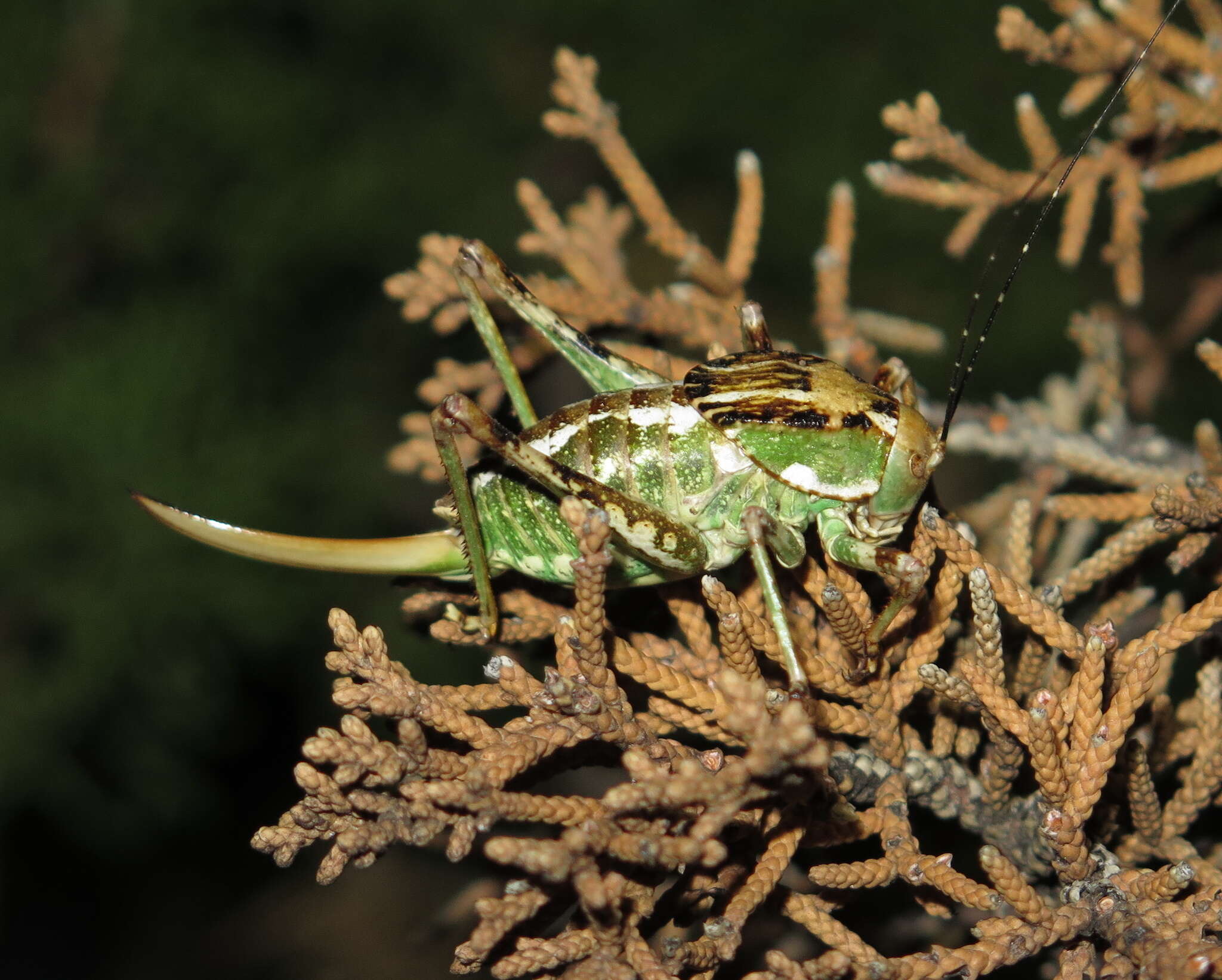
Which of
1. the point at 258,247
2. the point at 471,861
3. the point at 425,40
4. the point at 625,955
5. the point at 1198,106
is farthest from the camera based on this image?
the point at 425,40

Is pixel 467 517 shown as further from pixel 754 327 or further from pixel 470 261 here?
pixel 754 327

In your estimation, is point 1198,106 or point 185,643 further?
point 185,643

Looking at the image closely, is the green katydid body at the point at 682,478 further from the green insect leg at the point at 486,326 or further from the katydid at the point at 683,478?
the green insect leg at the point at 486,326

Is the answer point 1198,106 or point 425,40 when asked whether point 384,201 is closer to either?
point 425,40

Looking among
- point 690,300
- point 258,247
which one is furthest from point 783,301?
point 258,247

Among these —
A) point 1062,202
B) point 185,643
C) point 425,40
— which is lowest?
point 185,643

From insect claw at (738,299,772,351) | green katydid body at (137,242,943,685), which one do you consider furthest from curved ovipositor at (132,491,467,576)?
insect claw at (738,299,772,351)
